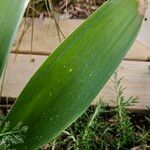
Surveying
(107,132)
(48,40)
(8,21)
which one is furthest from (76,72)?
(48,40)

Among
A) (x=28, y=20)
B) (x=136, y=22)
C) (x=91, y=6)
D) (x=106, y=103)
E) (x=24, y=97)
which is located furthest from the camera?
(x=91, y=6)

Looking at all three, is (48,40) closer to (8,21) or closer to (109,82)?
(109,82)

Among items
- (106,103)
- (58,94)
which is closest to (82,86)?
(58,94)

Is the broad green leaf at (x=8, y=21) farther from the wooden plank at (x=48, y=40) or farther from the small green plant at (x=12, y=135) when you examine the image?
the wooden plank at (x=48, y=40)

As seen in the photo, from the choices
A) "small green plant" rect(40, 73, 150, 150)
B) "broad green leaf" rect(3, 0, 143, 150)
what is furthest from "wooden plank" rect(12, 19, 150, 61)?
"broad green leaf" rect(3, 0, 143, 150)

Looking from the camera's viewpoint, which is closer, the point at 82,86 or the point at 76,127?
the point at 82,86

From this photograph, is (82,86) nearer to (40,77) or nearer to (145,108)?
(40,77)

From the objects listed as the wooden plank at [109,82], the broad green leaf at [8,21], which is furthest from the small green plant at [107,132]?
the broad green leaf at [8,21]

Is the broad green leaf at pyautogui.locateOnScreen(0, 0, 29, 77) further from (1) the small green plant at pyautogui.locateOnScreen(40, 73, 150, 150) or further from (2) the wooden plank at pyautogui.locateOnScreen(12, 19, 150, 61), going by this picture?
(2) the wooden plank at pyautogui.locateOnScreen(12, 19, 150, 61)
